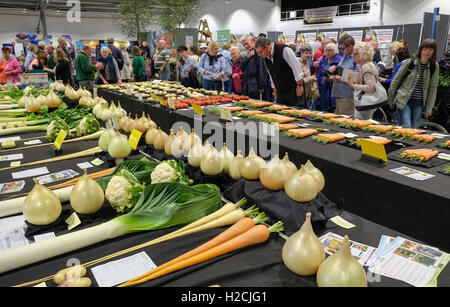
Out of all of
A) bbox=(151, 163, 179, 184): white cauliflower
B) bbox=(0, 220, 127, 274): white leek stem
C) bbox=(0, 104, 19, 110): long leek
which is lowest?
bbox=(0, 220, 127, 274): white leek stem

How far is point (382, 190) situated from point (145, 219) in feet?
4.12

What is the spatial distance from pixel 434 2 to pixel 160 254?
43.3 ft

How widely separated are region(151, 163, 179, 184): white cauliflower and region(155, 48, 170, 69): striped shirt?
292 inches

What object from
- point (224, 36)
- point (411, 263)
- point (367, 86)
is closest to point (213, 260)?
point (411, 263)

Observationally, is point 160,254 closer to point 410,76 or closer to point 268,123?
point 268,123

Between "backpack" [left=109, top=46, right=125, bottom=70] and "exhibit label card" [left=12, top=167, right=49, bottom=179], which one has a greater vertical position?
"backpack" [left=109, top=46, right=125, bottom=70]

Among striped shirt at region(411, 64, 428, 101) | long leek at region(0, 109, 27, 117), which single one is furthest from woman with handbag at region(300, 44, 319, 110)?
long leek at region(0, 109, 27, 117)

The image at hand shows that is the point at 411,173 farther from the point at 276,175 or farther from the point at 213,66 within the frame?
the point at 213,66

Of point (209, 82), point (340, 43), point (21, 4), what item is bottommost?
point (209, 82)

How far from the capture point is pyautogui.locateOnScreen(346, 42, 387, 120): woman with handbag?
10.7 ft

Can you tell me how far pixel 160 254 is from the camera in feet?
3.73

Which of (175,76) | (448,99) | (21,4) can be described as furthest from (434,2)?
(21,4)

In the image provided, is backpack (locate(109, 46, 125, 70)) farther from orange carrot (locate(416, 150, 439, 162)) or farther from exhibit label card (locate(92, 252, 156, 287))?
exhibit label card (locate(92, 252, 156, 287))

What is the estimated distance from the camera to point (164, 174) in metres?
1.47
